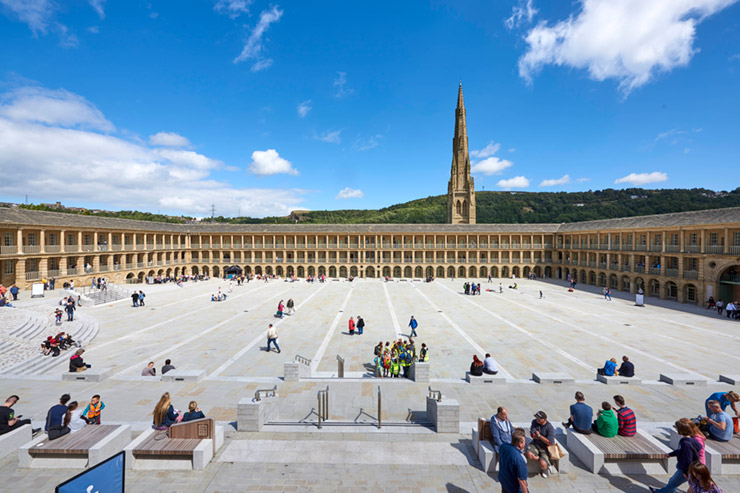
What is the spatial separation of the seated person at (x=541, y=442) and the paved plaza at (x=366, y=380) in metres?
0.38

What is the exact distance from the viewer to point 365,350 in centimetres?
1539

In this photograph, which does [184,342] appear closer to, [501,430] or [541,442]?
[501,430]

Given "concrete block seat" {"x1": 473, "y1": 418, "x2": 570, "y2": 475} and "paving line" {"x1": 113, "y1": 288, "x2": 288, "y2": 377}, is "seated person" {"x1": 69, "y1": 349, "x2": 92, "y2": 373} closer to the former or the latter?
"paving line" {"x1": 113, "y1": 288, "x2": 288, "y2": 377}

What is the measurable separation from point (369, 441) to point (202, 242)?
181ft

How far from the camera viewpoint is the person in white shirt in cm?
669

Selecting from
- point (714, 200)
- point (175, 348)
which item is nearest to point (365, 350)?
point (175, 348)

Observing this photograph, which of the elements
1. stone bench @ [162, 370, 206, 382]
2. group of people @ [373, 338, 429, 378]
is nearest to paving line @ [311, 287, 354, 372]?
group of people @ [373, 338, 429, 378]

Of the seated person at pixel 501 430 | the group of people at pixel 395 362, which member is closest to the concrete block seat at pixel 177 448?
the seated person at pixel 501 430

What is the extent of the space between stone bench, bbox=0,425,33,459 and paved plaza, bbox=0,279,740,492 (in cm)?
23

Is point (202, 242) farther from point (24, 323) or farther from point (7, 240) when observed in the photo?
point (24, 323)

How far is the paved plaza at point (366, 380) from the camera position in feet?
20.3

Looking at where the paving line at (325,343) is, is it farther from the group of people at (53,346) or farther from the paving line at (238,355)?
the group of people at (53,346)

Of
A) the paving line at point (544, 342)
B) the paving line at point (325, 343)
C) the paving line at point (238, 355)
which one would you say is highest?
the paving line at point (238, 355)

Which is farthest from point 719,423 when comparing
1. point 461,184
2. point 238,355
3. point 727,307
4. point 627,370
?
point 461,184
